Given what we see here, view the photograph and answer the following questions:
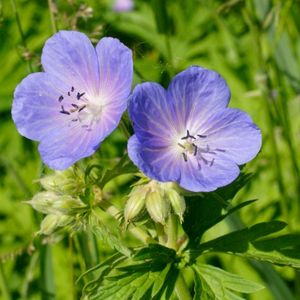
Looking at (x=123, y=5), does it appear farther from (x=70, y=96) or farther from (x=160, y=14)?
(x=70, y=96)

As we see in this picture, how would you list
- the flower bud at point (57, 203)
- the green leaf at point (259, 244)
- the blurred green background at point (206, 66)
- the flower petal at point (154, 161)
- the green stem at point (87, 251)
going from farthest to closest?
the blurred green background at point (206, 66) → the green stem at point (87, 251) → the green leaf at point (259, 244) → the flower bud at point (57, 203) → the flower petal at point (154, 161)

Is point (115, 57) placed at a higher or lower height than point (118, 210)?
higher

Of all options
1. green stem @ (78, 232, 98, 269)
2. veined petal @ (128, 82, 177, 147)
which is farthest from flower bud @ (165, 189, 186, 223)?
green stem @ (78, 232, 98, 269)

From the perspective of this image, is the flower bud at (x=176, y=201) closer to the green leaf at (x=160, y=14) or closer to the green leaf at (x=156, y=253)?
the green leaf at (x=156, y=253)

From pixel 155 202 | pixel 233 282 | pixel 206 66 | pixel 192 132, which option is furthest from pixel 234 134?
pixel 206 66

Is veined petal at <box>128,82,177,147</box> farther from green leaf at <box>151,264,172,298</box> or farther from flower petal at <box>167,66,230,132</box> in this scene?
green leaf at <box>151,264,172,298</box>

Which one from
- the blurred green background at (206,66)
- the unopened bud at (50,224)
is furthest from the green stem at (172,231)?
the blurred green background at (206,66)

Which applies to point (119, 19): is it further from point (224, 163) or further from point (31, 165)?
point (224, 163)

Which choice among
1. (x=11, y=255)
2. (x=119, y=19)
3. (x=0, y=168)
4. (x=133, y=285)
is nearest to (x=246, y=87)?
(x=119, y=19)

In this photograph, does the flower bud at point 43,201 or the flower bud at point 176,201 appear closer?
the flower bud at point 176,201
